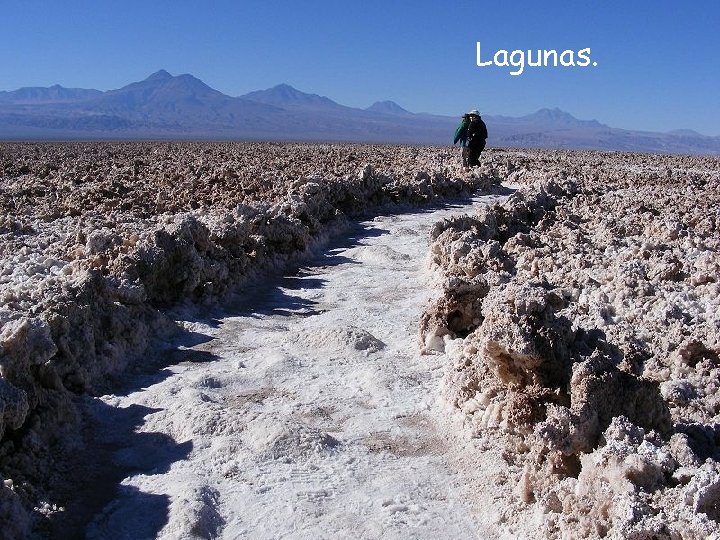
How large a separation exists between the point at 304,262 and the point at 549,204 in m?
4.86

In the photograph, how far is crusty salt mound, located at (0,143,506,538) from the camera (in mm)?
4047

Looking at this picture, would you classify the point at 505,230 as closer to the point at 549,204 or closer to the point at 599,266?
the point at 549,204

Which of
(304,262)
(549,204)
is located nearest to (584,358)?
(304,262)

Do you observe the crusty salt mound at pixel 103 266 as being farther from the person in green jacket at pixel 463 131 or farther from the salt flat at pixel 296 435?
the person in green jacket at pixel 463 131

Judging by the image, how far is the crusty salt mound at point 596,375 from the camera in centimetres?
311

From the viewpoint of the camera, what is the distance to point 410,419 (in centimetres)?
472

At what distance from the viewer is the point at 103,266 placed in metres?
6.83

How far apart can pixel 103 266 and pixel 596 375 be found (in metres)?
4.62

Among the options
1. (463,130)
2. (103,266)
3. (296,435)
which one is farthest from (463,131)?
(296,435)

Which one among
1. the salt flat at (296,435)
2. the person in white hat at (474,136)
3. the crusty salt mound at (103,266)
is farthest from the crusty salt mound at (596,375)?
the person in white hat at (474,136)

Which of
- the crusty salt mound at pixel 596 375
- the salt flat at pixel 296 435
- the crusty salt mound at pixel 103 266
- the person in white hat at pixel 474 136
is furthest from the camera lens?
the person in white hat at pixel 474 136

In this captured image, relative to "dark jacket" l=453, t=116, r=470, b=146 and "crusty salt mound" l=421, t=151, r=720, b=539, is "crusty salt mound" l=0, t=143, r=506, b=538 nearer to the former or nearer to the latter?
"crusty salt mound" l=421, t=151, r=720, b=539

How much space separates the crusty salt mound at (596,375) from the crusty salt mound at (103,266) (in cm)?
129

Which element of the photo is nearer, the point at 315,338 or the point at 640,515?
the point at 640,515
